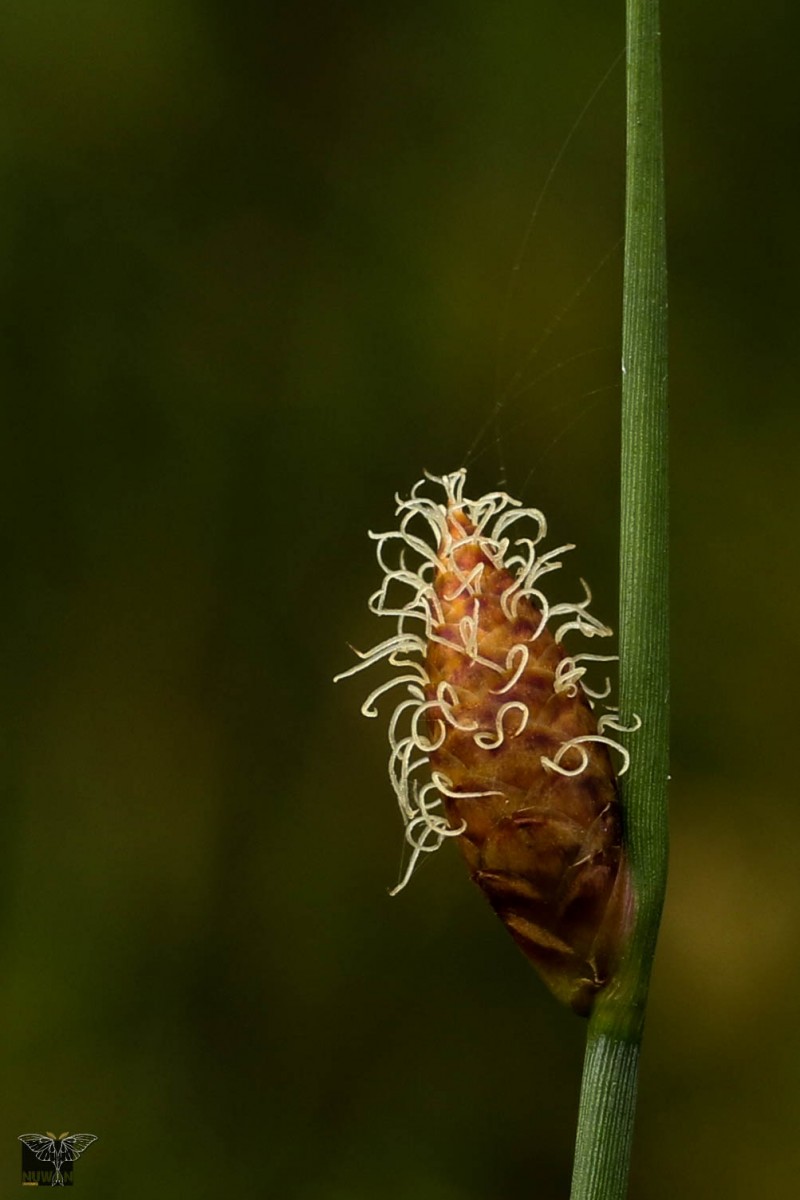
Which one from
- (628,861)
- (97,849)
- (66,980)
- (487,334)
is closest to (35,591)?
(97,849)

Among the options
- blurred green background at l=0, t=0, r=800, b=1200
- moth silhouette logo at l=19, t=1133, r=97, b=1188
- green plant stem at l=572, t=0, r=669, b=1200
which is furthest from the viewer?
blurred green background at l=0, t=0, r=800, b=1200

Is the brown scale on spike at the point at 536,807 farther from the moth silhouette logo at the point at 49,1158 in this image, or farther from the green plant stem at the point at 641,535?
the moth silhouette logo at the point at 49,1158

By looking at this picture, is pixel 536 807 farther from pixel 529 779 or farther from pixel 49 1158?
pixel 49 1158

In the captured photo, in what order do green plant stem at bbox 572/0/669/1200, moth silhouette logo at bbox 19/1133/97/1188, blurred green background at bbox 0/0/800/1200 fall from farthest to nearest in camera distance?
blurred green background at bbox 0/0/800/1200, moth silhouette logo at bbox 19/1133/97/1188, green plant stem at bbox 572/0/669/1200

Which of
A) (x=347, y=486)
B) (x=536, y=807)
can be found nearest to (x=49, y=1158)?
(x=347, y=486)

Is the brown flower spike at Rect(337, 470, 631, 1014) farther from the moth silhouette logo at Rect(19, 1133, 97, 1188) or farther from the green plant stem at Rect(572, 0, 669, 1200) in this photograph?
the moth silhouette logo at Rect(19, 1133, 97, 1188)

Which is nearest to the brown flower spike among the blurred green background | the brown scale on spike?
the brown scale on spike
